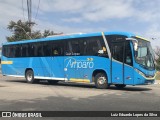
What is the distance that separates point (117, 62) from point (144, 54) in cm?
154

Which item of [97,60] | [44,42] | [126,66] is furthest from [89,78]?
[44,42]

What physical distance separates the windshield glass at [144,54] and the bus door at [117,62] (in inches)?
A: 33.8

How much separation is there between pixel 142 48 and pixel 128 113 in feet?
31.2

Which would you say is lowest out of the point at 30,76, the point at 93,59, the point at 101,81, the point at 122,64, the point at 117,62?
the point at 101,81

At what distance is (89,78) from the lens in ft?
69.5

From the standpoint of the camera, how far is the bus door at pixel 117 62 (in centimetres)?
1948

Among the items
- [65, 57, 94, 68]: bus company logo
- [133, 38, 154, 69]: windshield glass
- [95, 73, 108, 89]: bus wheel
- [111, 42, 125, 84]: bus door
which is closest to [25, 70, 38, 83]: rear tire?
[65, 57, 94, 68]: bus company logo

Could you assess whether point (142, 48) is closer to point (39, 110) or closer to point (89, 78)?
point (89, 78)

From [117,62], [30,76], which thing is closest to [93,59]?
[117,62]

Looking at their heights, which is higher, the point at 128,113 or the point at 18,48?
the point at 18,48

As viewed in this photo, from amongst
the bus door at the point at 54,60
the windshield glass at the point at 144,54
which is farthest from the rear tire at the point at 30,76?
the windshield glass at the point at 144,54

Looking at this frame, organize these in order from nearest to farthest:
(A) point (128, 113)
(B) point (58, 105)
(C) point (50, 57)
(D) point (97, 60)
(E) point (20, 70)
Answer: (A) point (128, 113), (B) point (58, 105), (D) point (97, 60), (C) point (50, 57), (E) point (20, 70)

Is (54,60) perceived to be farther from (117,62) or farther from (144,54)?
(144,54)

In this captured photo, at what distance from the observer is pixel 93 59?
20.8m
